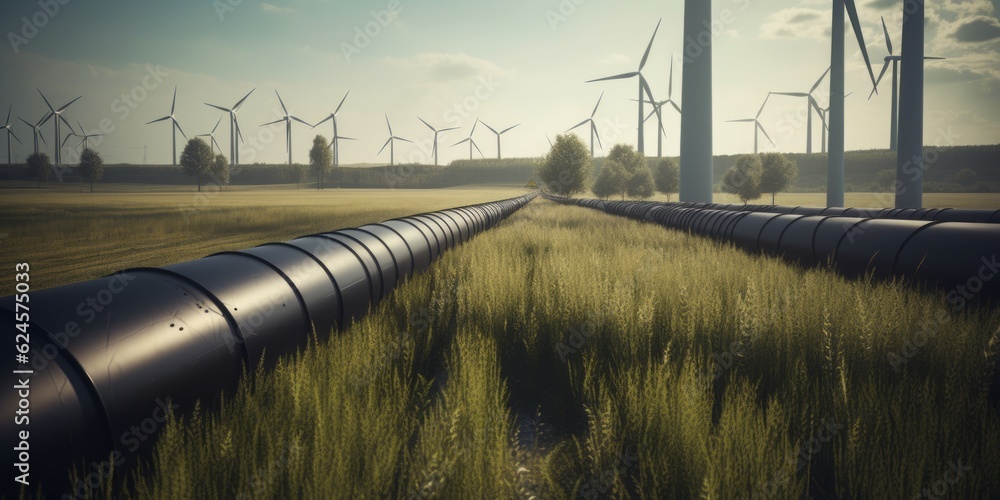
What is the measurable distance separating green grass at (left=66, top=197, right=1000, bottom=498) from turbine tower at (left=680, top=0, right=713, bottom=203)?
27603 mm

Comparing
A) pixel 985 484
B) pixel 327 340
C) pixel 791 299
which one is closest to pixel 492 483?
pixel 985 484

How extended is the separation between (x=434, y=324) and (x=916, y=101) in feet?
83.4

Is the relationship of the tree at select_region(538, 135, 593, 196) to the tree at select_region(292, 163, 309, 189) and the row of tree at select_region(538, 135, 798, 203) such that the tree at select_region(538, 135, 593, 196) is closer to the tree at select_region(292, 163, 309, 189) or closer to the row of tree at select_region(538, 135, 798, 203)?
the row of tree at select_region(538, 135, 798, 203)

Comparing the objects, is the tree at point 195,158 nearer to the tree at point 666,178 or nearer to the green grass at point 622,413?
the tree at point 666,178

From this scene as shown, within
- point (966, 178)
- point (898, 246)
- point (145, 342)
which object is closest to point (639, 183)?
point (898, 246)

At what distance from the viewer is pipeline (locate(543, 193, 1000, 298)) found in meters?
5.50

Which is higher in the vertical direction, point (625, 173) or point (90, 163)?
point (90, 163)

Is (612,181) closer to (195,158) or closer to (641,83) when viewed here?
(641,83)

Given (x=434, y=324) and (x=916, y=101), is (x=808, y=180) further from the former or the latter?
(x=434, y=324)

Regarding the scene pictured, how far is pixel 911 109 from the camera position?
21812 millimetres

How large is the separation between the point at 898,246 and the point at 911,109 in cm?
2048

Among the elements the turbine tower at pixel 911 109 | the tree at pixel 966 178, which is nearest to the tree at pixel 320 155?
the turbine tower at pixel 911 109

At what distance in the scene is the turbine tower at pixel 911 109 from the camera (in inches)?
837

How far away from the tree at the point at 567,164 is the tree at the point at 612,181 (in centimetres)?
1179
